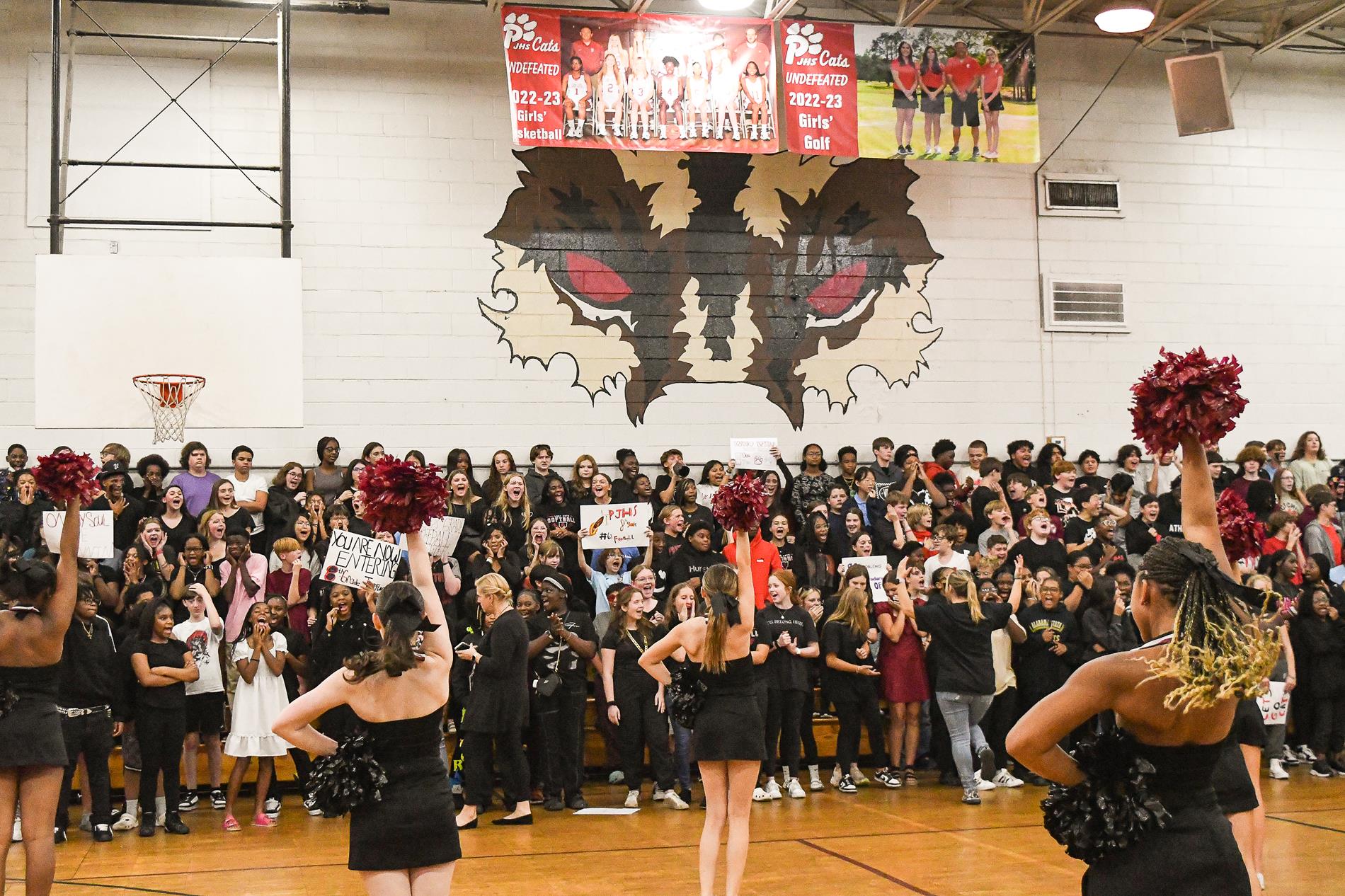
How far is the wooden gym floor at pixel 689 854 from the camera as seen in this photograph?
23.7 ft

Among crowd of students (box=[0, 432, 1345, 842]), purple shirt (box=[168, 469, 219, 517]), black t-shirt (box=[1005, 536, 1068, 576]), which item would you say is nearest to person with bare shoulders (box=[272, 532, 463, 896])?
crowd of students (box=[0, 432, 1345, 842])

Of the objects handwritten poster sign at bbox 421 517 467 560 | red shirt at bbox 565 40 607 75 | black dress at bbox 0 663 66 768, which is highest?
red shirt at bbox 565 40 607 75

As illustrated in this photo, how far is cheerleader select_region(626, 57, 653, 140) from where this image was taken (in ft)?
43.4

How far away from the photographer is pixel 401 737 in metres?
4.06

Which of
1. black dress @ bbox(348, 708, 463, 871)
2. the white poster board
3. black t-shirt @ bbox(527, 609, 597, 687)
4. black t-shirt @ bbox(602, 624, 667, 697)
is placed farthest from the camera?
the white poster board

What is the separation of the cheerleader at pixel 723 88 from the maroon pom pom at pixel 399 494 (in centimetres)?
968

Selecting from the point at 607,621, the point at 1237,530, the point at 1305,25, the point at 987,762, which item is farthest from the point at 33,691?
the point at 1305,25

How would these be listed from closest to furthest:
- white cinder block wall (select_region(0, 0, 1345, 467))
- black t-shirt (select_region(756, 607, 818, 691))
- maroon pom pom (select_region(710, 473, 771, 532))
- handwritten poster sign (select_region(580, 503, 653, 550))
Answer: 1. maroon pom pom (select_region(710, 473, 771, 532))
2. black t-shirt (select_region(756, 607, 818, 691))
3. handwritten poster sign (select_region(580, 503, 653, 550))
4. white cinder block wall (select_region(0, 0, 1345, 467))

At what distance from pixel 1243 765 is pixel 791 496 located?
9.30 metres

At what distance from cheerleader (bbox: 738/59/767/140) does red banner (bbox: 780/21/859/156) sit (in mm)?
257

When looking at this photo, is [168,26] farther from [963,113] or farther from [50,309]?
[963,113]

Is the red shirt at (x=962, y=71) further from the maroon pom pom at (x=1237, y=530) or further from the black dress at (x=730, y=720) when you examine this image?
the maroon pom pom at (x=1237, y=530)

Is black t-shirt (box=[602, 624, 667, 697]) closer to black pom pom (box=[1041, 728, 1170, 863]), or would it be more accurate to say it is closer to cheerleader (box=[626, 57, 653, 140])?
cheerleader (box=[626, 57, 653, 140])

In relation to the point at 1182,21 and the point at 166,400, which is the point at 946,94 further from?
the point at 166,400
